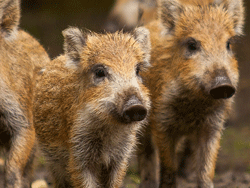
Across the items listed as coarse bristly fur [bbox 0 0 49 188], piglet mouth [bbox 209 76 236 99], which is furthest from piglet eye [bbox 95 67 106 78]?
coarse bristly fur [bbox 0 0 49 188]

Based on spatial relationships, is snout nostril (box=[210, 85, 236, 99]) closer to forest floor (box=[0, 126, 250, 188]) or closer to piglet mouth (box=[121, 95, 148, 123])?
piglet mouth (box=[121, 95, 148, 123])

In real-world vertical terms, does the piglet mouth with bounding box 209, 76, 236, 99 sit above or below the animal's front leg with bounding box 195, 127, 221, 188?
above

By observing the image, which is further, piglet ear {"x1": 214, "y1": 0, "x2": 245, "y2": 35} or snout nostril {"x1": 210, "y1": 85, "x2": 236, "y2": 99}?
piglet ear {"x1": 214, "y1": 0, "x2": 245, "y2": 35}

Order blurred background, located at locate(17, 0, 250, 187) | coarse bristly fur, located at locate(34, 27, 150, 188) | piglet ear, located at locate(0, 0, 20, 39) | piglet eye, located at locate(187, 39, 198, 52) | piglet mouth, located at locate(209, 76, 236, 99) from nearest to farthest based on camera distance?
coarse bristly fur, located at locate(34, 27, 150, 188)
piglet mouth, located at locate(209, 76, 236, 99)
piglet eye, located at locate(187, 39, 198, 52)
piglet ear, located at locate(0, 0, 20, 39)
blurred background, located at locate(17, 0, 250, 187)

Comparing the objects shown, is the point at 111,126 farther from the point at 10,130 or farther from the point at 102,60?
the point at 10,130

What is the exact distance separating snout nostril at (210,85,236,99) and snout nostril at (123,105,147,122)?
4.11ft

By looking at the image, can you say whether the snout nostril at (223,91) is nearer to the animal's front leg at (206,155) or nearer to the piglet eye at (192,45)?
the piglet eye at (192,45)

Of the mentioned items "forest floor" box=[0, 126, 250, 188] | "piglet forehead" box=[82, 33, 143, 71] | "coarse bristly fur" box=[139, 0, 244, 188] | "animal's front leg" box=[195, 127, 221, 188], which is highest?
"piglet forehead" box=[82, 33, 143, 71]

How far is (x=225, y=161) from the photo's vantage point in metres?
9.41

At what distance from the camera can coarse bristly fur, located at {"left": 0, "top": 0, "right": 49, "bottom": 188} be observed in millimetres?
6129

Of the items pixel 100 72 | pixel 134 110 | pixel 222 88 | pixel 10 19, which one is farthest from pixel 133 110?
pixel 10 19

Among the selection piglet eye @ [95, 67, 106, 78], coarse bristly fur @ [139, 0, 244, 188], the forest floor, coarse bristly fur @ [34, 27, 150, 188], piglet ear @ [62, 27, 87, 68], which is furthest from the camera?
the forest floor

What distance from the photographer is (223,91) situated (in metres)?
5.36

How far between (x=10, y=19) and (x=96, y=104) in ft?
7.24
